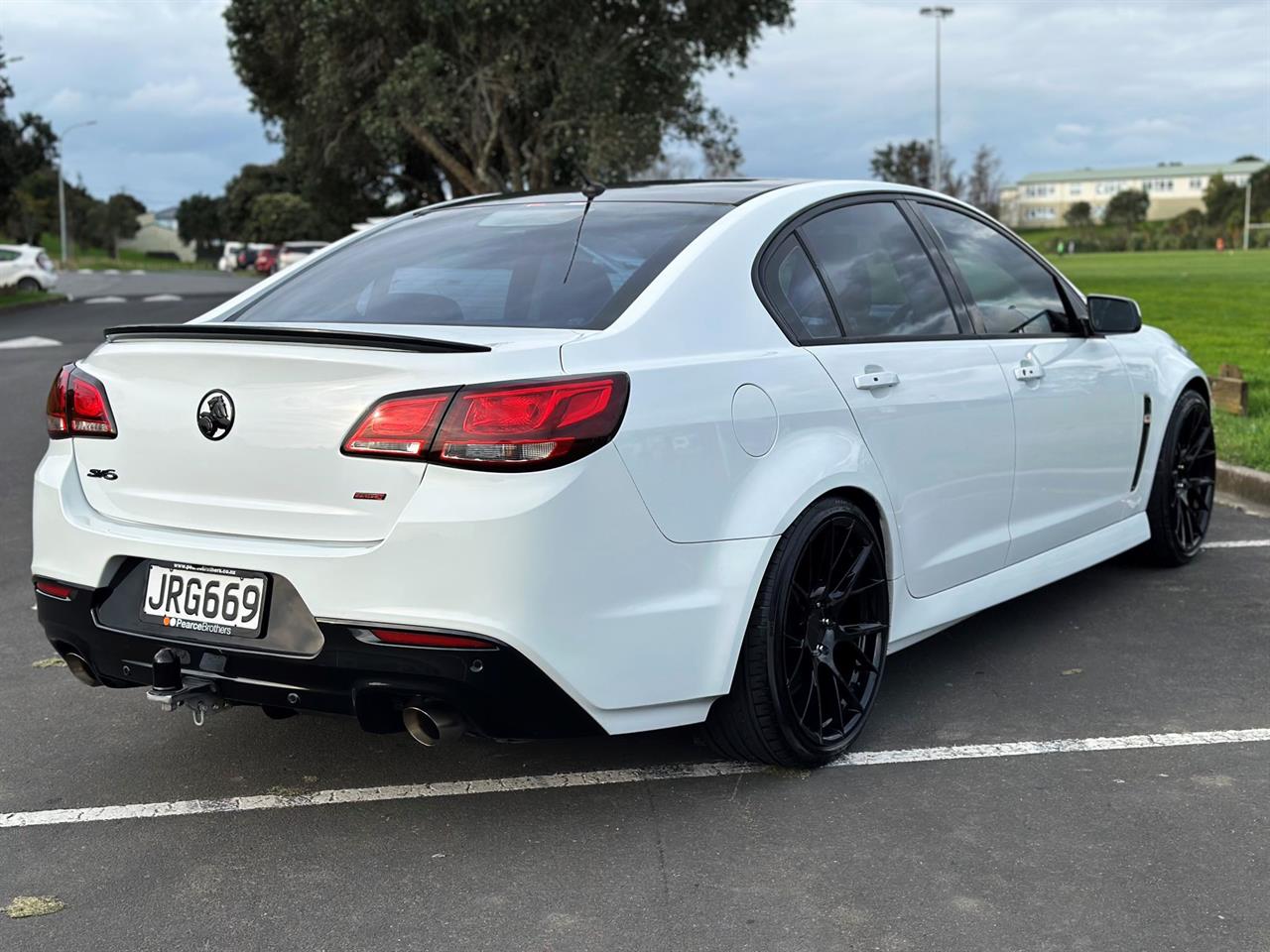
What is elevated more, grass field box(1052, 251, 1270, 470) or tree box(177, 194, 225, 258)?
tree box(177, 194, 225, 258)

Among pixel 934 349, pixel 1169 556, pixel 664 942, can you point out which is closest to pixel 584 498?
pixel 664 942

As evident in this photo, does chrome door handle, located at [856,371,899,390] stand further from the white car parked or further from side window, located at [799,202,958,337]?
side window, located at [799,202,958,337]

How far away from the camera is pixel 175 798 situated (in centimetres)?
363

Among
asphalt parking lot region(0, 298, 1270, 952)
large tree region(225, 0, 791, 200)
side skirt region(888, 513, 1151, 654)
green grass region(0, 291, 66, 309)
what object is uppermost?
large tree region(225, 0, 791, 200)

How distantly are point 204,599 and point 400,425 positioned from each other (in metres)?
0.68

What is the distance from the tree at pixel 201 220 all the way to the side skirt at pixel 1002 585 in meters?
96.3

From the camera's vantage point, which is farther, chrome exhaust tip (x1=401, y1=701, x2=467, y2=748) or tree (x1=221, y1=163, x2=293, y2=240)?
tree (x1=221, y1=163, x2=293, y2=240)

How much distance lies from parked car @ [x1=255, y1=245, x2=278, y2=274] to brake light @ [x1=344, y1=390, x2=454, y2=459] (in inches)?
2167

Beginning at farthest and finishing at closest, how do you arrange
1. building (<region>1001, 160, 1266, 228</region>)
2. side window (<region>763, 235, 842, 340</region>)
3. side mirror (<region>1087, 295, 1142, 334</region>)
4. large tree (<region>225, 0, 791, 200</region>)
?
building (<region>1001, 160, 1266, 228</region>) → large tree (<region>225, 0, 791, 200</region>) → side mirror (<region>1087, 295, 1142, 334</region>) → side window (<region>763, 235, 842, 340</region>)

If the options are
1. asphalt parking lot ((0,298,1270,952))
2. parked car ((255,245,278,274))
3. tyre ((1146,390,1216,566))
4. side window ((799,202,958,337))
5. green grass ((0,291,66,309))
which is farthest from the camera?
parked car ((255,245,278,274))

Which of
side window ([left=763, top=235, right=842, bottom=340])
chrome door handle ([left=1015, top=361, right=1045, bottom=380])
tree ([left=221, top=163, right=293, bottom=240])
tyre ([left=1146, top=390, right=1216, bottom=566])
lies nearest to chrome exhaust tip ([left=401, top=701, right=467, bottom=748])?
side window ([left=763, top=235, right=842, bottom=340])

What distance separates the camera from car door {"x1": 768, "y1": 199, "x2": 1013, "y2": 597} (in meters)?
3.90

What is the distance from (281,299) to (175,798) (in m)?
1.45

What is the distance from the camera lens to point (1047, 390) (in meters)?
4.74
